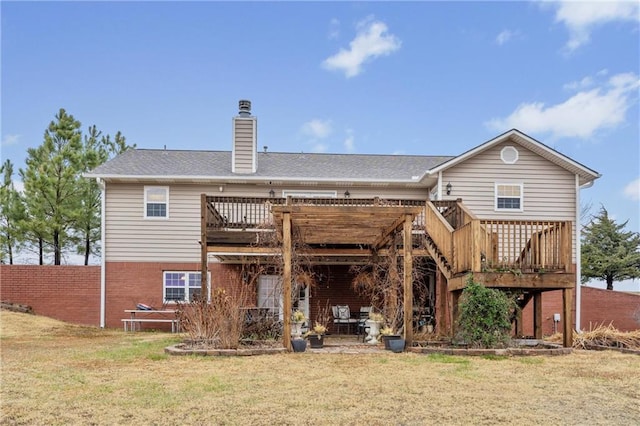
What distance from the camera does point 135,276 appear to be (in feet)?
59.8

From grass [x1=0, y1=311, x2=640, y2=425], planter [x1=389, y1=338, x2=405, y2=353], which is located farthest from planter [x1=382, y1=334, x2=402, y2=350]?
grass [x1=0, y1=311, x2=640, y2=425]

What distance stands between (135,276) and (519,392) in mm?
13561

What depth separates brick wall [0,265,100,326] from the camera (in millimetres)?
18438

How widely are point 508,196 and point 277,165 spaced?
723 cm

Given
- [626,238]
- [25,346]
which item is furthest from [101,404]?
[626,238]

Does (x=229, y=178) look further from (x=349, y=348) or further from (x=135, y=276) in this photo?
(x=349, y=348)

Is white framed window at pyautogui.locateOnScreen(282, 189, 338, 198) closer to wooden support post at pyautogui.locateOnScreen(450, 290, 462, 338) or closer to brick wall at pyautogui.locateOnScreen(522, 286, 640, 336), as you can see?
wooden support post at pyautogui.locateOnScreen(450, 290, 462, 338)

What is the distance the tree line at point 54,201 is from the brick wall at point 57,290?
17.8 ft

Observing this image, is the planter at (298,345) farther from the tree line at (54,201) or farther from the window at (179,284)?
the tree line at (54,201)

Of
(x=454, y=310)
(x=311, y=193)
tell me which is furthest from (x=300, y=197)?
(x=454, y=310)

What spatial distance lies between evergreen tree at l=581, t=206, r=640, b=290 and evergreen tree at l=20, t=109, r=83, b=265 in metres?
23.8

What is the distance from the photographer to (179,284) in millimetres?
18297

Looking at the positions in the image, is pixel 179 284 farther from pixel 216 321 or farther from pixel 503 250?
pixel 503 250

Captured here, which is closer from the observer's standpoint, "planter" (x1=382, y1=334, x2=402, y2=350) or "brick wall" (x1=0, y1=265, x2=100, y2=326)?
"planter" (x1=382, y1=334, x2=402, y2=350)
